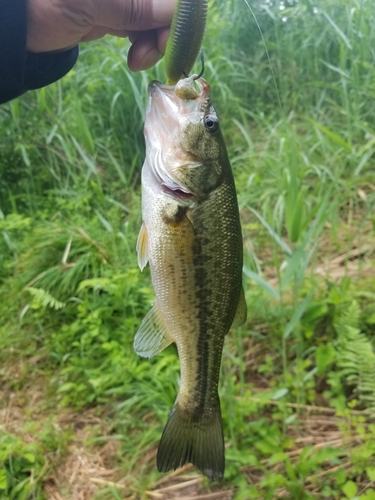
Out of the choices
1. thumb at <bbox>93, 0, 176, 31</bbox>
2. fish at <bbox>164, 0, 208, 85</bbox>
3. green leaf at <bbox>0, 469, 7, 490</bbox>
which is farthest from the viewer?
green leaf at <bbox>0, 469, 7, 490</bbox>

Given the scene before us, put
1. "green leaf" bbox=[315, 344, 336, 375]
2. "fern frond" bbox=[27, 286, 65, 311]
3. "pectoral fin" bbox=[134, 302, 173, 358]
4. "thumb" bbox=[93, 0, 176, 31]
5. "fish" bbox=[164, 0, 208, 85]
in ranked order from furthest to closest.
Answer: "fern frond" bbox=[27, 286, 65, 311] → "green leaf" bbox=[315, 344, 336, 375] → "thumb" bbox=[93, 0, 176, 31] → "pectoral fin" bbox=[134, 302, 173, 358] → "fish" bbox=[164, 0, 208, 85]

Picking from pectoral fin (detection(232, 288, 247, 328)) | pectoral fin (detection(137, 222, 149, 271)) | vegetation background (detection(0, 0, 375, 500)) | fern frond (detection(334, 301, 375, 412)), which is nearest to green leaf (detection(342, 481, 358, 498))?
vegetation background (detection(0, 0, 375, 500))

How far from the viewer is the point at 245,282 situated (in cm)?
246

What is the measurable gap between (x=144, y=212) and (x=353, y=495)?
131 centimetres

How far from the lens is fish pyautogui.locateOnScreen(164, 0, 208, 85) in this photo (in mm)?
1159

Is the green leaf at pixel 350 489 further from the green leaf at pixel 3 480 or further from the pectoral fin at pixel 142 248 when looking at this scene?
the green leaf at pixel 3 480

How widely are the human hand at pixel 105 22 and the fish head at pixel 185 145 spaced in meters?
0.53

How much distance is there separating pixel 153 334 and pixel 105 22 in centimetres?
121

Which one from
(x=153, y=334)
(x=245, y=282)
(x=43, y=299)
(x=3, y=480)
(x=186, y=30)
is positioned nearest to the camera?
(x=186, y=30)

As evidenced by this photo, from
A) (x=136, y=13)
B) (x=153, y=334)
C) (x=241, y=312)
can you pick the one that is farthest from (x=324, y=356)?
(x=136, y=13)

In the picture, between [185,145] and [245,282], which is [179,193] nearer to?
[185,145]

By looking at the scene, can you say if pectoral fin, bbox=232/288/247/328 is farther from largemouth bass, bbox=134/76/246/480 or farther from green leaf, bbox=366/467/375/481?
green leaf, bbox=366/467/375/481

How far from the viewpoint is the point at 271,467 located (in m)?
1.98

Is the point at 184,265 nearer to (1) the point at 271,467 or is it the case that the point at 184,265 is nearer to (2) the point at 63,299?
(1) the point at 271,467
